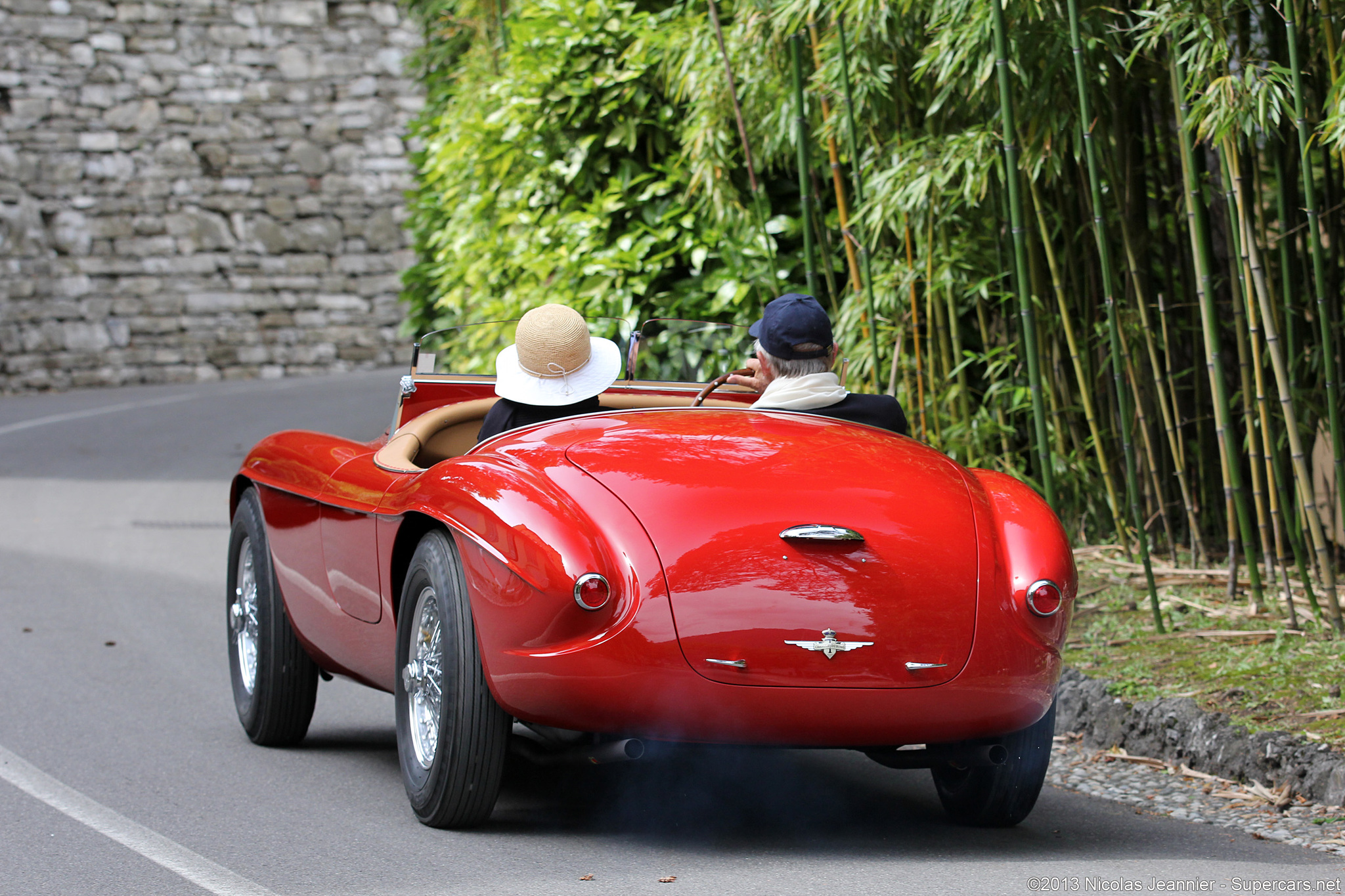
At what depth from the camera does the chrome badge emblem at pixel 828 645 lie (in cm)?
296

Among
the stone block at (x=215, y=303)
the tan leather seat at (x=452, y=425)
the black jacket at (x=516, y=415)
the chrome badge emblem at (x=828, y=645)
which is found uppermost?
the black jacket at (x=516, y=415)

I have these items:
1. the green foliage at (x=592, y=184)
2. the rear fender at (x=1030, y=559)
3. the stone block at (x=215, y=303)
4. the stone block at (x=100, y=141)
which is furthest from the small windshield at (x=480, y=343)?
the stone block at (x=100, y=141)

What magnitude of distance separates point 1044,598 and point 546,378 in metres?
1.42

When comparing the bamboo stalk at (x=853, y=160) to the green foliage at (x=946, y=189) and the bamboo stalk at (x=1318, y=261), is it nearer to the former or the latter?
the green foliage at (x=946, y=189)

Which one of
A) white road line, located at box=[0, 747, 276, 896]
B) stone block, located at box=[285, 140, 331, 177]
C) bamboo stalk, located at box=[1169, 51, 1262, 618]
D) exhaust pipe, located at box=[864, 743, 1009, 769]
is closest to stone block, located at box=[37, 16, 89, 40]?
stone block, located at box=[285, 140, 331, 177]

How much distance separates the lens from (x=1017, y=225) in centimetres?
469

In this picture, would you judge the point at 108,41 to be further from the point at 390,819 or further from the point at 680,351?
the point at 390,819

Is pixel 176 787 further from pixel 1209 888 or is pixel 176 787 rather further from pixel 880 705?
pixel 1209 888

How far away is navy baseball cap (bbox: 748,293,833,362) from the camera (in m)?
3.85

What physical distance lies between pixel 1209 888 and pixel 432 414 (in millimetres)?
2430

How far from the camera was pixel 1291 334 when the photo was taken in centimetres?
507

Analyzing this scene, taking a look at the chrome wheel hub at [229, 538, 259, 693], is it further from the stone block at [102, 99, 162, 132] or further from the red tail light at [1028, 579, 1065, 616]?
the stone block at [102, 99, 162, 132]

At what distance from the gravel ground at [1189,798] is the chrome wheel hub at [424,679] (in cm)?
177

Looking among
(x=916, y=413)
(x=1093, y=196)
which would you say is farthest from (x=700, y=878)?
(x=916, y=413)
